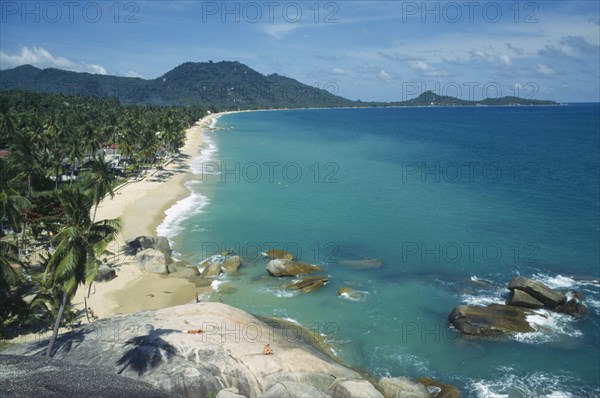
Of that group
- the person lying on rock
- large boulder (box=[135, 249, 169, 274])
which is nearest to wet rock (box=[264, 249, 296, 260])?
large boulder (box=[135, 249, 169, 274])

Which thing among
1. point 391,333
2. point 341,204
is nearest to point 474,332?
point 391,333

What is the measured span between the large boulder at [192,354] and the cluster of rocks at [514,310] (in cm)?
1113

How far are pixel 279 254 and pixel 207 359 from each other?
22308mm

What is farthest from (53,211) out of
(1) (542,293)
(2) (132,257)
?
(1) (542,293)

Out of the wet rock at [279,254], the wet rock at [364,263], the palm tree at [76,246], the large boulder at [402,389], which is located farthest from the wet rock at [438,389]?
the wet rock at [279,254]

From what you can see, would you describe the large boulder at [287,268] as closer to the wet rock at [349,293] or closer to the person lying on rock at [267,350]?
the wet rock at [349,293]

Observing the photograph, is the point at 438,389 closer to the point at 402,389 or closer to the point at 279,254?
the point at 402,389

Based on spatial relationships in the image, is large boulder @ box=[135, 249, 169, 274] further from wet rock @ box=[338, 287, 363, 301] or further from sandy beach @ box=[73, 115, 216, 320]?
wet rock @ box=[338, 287, 363, 301]

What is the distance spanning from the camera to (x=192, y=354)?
2380 centimetres

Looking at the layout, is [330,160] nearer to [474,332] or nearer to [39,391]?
[474,332]

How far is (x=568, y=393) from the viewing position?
27.0m

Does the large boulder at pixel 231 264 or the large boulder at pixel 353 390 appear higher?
the large boulder at pixel 231 264

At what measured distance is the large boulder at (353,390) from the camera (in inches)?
893

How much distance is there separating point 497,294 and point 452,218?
80.0ft
